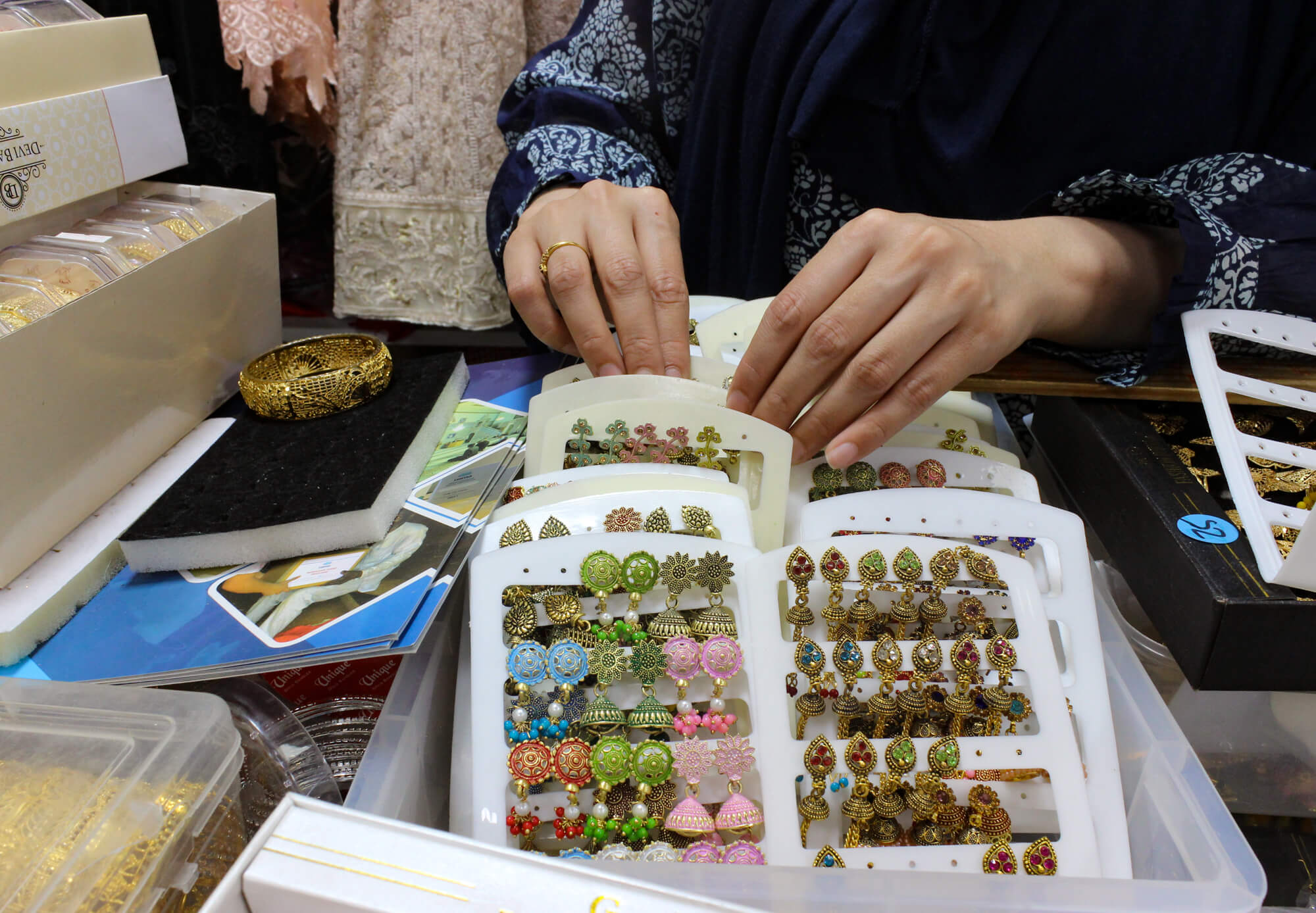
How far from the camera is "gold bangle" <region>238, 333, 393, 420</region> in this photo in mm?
596

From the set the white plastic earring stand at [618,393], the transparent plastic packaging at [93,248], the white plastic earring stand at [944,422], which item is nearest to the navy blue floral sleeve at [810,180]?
the white plastic earring stand at [944,422]

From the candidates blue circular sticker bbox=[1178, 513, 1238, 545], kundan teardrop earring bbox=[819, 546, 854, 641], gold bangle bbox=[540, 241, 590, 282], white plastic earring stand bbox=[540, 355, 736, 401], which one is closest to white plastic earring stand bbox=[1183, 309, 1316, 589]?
blue circular sticker bbox=[1178, 513, 1238, 545]

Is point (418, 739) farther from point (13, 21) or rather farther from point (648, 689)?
point (13, 21)

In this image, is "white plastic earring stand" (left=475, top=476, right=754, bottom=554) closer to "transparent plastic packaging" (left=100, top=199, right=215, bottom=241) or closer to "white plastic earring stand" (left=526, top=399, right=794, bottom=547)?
"white plastic earring stand" (left=526, top=399, right=794, bottom=547)

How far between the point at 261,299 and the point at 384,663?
0.36m

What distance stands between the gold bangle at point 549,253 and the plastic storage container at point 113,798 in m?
0.40

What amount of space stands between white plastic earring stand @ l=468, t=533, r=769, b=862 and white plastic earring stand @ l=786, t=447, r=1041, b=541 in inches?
4.3

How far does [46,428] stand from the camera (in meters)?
0.46

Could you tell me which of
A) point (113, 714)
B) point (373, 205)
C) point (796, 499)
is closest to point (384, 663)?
point (113, 714)

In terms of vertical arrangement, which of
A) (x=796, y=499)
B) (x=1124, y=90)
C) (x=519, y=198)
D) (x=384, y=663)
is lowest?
(x=384, y=663)

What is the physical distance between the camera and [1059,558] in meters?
0.48

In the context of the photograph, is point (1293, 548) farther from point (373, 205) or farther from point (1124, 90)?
point (373, 205)

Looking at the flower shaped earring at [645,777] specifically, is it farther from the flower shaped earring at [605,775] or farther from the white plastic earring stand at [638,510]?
the white plastic earring stand at [638,510]

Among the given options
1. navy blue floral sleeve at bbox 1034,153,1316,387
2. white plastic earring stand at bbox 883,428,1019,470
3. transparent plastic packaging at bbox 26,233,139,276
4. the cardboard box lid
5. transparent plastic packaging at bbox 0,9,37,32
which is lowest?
white plastic earring stand at bbox 883,428,1019,470
